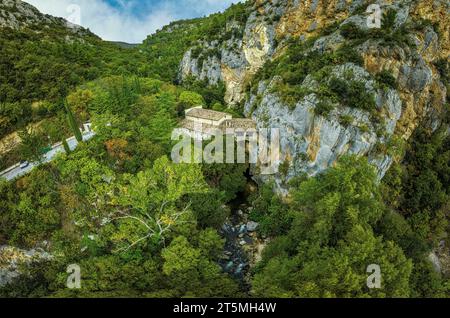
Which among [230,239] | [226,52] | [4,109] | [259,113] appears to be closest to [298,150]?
[259,113]

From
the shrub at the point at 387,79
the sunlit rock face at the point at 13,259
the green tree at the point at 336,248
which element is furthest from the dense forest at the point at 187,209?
the sunlit rock face at the point at 13,259

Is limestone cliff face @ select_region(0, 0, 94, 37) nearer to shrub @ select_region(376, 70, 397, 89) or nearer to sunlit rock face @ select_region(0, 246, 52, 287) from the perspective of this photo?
sunlit rock face @ select_region(0, 246, 52, 287)

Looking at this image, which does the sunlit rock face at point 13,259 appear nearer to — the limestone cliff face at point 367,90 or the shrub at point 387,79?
the limestone cliff face at point 367,90

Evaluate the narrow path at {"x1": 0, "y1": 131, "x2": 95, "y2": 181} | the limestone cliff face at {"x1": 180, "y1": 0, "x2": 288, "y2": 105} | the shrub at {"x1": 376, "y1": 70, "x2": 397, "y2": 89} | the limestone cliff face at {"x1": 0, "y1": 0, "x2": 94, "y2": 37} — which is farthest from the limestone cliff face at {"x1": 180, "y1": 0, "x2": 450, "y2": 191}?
the limestone cliff face at {"x1": 0, "y1": 0, "x2": 94, "y2": 37}
